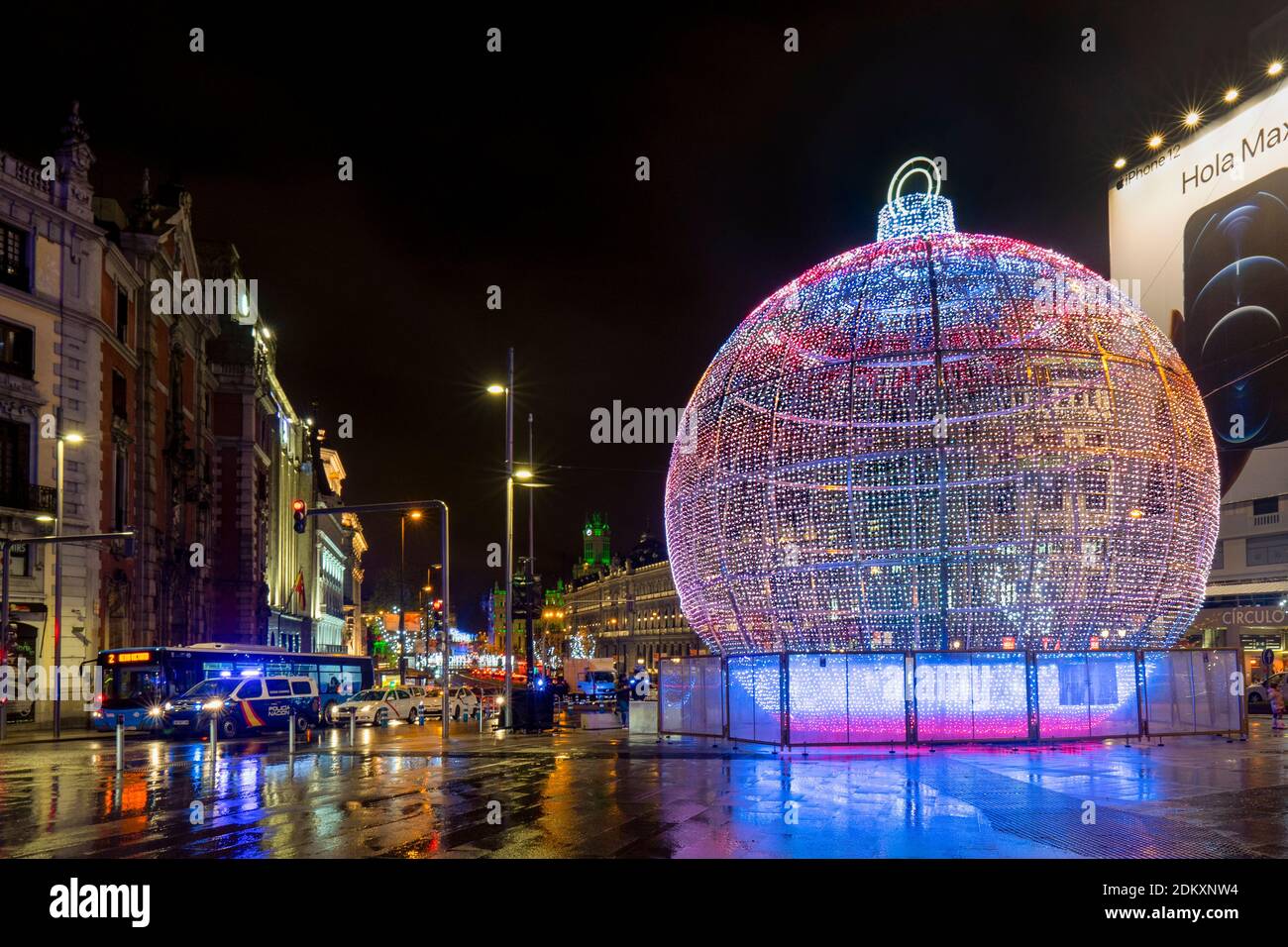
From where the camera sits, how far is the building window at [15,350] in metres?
34.5

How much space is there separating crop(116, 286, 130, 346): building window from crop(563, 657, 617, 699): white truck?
80.6ft

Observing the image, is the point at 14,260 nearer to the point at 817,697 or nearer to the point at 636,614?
the point at 817,697

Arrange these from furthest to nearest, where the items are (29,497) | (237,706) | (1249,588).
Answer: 1. (1249,588)
2. (29,497)
3. (237,706)

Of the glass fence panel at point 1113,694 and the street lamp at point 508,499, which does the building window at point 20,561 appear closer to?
the street lamp at point 508,499

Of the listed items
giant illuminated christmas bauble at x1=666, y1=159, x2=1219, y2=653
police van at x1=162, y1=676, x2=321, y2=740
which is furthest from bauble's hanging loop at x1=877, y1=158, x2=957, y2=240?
police van at x1=162, y1=676, x2=321, y2=740

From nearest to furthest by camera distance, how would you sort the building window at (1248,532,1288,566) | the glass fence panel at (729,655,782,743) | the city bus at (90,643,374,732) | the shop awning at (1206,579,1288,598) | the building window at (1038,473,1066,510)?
the building window at (1038,473,1066,510), the glass fence panel at (729,655,782,743), the city bus at (90,643,374,732), the shop awning at (1206,579,1288,598), the building window at (1248,532,1288,566)

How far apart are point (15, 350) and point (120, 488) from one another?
6.98 m

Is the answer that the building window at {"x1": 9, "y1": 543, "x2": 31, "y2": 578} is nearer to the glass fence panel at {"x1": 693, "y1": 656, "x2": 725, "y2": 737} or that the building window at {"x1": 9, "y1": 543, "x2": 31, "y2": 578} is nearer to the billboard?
the glass fence panel at {"x1": 693, "y1": 656, "x2": 725, "y2": 737}

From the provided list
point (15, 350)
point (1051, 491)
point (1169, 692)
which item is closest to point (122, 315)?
point (15, 350)

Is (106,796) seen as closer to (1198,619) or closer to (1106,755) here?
(1106,755)

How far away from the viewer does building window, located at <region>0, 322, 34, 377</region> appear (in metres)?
34.5

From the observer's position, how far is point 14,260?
115 feet

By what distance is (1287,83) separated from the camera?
4694 centimetres
